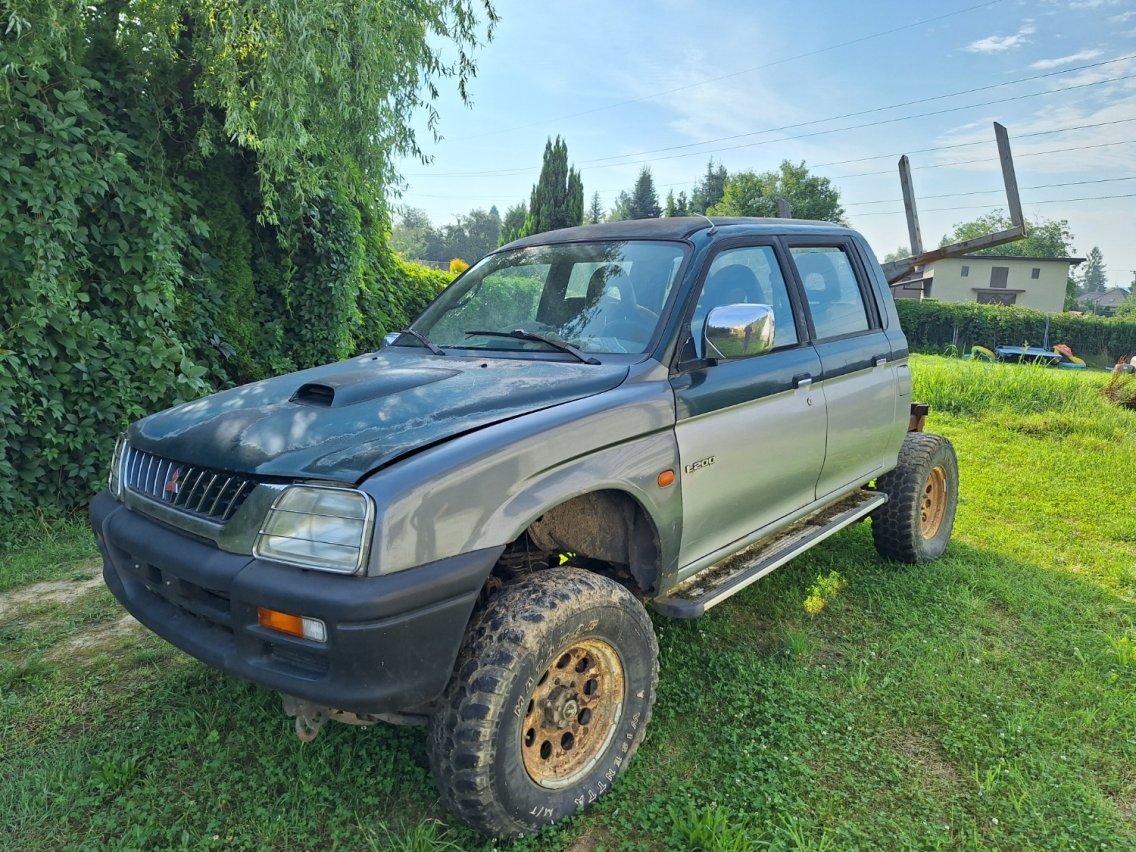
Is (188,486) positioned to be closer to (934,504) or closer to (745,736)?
(745,736)

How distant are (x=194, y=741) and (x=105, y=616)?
163 cm

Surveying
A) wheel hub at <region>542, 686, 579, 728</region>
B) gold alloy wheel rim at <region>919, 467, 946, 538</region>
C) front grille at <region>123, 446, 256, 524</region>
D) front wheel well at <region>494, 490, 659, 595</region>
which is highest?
front grille at <region>123, 446, 256, 524</region>

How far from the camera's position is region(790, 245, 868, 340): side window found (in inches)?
151

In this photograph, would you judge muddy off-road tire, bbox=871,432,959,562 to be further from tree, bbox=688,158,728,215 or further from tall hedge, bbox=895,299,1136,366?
tree, bbox=688,158,728,215

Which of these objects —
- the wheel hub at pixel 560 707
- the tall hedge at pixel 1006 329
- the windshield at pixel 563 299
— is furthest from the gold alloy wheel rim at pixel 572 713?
the tall hedge at pixel 1006 329

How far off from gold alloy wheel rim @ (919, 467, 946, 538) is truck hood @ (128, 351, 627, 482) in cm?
324

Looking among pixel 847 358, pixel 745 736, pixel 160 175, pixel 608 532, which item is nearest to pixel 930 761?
pixel 745 736

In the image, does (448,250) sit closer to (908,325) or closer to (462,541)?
(908,325)

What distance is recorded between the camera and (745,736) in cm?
293

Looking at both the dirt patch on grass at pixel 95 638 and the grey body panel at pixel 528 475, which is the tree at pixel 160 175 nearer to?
the dirt patch on grass at pixel 95 638

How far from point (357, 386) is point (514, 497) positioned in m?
0.88

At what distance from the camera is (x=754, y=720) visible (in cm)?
306

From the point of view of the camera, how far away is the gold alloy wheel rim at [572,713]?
2.39 m

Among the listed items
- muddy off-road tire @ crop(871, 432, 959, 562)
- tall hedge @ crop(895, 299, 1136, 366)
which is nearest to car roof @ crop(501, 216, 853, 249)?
muddy off-road tire @ crop(871, 432, 959, 562)
